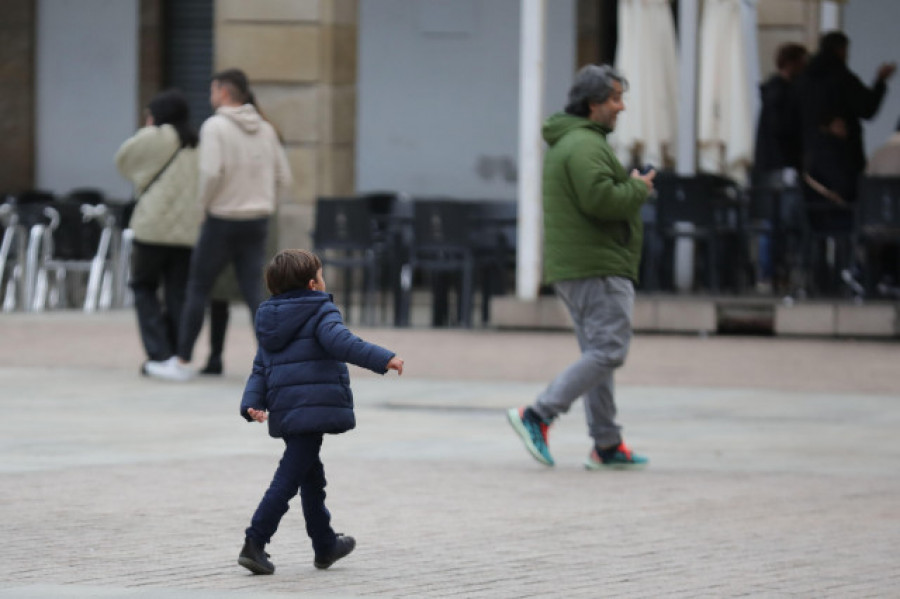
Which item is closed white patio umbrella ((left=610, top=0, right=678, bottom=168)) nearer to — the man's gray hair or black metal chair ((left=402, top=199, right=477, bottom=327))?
black metal chair ((left=402, top=199, right=477, bottom=327))

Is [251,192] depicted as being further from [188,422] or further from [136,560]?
[136,560]

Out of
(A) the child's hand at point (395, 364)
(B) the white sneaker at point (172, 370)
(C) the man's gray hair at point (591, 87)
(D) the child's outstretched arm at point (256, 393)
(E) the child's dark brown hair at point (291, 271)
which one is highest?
(C) the man's gray hair at point (591, 87)

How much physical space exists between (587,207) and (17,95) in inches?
579

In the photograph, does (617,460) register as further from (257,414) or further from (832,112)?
(832,112)

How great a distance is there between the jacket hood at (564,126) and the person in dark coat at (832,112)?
24.4ft

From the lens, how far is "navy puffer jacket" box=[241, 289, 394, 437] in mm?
6137

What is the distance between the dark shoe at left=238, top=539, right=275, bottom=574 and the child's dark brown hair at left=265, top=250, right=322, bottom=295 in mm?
773

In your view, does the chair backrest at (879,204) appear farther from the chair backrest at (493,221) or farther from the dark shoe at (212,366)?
the dark shoe at (212,366)

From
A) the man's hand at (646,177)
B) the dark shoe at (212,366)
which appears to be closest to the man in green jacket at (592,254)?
the man's hand at (646,177)

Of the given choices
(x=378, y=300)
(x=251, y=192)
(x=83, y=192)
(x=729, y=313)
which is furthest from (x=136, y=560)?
(x=83, y=192)

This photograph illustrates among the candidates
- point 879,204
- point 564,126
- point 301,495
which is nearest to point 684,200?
point 879,204

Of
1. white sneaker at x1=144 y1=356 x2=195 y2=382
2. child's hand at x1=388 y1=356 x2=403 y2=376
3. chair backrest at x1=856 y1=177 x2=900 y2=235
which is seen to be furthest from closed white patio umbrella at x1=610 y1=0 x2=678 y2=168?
child's hand at x1=388 y1=356 x2=403 y2=376

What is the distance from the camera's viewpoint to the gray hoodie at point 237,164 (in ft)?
39.3

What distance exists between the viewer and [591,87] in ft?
29.5
